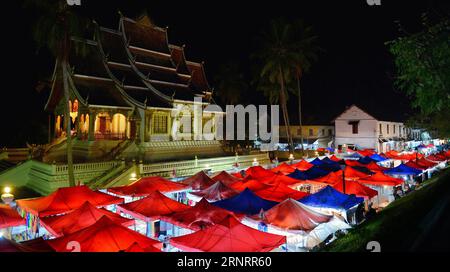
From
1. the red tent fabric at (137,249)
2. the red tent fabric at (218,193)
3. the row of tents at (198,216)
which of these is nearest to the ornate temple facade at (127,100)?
the row of tents at (198,216)

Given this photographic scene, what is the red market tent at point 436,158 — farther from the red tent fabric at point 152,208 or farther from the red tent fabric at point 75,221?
the red tent fabric at point 75,221

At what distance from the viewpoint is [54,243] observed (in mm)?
9078

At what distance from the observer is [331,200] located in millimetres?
15250

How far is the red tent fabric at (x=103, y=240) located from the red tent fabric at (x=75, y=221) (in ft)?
6.67

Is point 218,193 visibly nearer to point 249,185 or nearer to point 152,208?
point 249,185

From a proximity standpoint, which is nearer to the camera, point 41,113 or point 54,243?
point 54,243

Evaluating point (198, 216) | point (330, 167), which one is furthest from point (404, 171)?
point (198, 216)

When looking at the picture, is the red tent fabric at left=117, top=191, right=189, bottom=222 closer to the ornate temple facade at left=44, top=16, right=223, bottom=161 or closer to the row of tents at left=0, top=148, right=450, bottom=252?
the row of tents at left=0, top=148, right=450, bottom=252

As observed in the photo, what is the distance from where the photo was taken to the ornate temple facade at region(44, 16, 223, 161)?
2694cm

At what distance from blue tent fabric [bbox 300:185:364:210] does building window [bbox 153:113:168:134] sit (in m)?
19.2

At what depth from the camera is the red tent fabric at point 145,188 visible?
679 inches

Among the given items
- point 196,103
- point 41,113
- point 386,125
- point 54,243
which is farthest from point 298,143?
point 54,243
